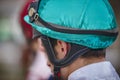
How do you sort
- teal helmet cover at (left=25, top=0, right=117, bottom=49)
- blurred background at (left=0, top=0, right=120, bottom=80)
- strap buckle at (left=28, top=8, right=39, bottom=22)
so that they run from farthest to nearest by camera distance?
blurred background at (left=0, top=0, right=120, bottom=80)
strap buckle at (left=28, top=8, right=39, bottom=22)
teal helmet cover at (left=25, top=0, right=117, bottom=49)

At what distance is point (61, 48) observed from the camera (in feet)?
8.69

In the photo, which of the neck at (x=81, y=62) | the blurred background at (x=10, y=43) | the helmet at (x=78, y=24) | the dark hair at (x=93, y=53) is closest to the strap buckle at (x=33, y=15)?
the helmet at (x=78, y=24)

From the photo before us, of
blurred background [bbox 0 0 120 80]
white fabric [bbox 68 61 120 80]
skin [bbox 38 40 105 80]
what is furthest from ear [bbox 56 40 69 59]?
blurred background [bbox 0 0 120 80]

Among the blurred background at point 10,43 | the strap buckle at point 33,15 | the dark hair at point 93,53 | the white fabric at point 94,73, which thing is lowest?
the blurred background at point 10,43

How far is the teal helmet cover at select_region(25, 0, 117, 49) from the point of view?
2586 mm

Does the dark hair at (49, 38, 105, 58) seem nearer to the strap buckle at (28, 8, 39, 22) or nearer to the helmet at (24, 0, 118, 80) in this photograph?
the helmet at (24, 0, 118, 80)

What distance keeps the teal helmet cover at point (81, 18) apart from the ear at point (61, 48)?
0.03 meters

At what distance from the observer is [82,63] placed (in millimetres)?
2623

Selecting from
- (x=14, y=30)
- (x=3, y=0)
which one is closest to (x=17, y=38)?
(x=14, y=30)

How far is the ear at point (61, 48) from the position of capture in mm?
2631

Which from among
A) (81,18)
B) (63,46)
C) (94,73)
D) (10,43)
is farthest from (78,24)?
(10,43)

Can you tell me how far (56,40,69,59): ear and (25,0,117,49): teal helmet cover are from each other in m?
0.03

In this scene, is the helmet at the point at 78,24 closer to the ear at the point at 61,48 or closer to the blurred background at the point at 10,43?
the ear at the point at 61,48

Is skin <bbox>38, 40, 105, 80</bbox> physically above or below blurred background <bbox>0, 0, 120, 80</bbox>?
above
